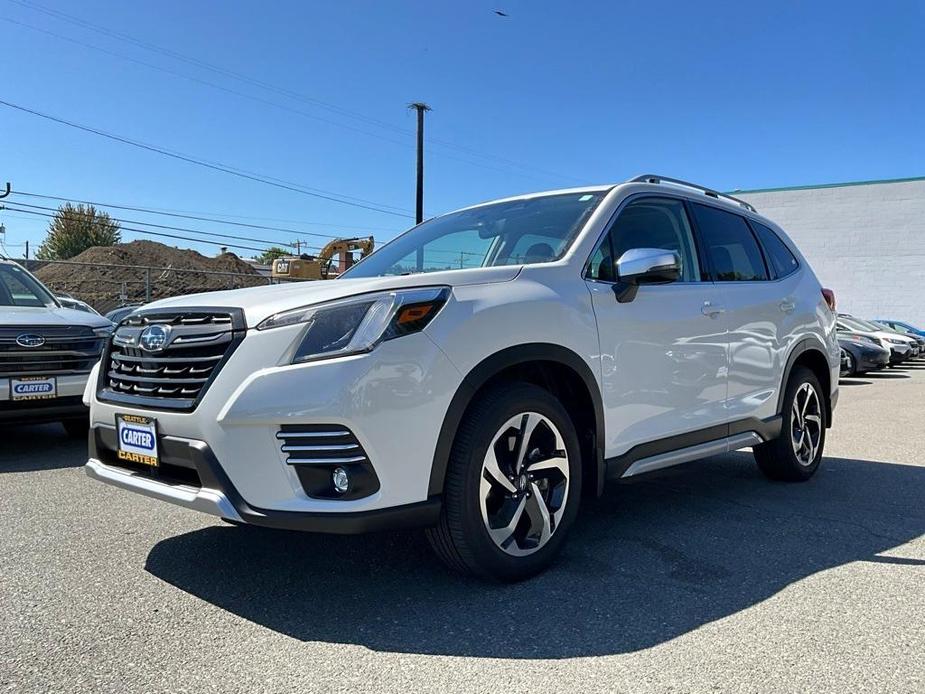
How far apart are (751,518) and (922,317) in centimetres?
3359

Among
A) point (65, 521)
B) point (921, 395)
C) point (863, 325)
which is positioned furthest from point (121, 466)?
point (863, 325)

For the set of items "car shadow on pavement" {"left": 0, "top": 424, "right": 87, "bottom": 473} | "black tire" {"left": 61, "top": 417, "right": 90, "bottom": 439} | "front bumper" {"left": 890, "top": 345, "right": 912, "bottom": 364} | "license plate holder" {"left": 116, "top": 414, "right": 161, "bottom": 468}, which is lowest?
"front bumper" {"left": 890, "top": 345, "right": 912, "bottom": 364}

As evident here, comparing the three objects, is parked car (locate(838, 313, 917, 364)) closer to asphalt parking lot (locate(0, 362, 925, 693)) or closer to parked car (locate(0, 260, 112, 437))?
asphalt parking lot (locate(0, 362, 925, 693))

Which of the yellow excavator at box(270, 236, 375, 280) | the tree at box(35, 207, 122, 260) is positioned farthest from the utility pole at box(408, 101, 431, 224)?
the tree at box(35, 207, 122, 260)

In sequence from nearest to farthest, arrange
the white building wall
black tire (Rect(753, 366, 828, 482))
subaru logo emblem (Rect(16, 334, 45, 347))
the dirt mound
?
black tire (Rect(753, 366, 828, 482)), subaru logo emblem (Rect(16, 334, 45, 347)), the dirt mound, the white building wall

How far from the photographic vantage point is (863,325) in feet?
67.1

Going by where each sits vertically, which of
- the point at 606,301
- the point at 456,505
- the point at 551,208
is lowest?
the point at 456,505

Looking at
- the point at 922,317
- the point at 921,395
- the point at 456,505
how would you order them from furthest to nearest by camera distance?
the point at 922,317 → the point at 921,395 → the point at 456,505

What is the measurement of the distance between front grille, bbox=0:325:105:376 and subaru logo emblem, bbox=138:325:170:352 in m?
3.33

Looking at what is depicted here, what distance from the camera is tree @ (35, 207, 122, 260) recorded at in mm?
64062

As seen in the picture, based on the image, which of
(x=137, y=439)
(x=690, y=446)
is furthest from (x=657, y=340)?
(x=137, y=439)

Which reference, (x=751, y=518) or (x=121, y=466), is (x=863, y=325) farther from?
(x=121, y=466)

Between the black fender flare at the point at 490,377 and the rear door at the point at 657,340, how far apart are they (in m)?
0.08

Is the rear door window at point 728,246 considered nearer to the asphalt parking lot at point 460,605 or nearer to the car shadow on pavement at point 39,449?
the asphalt parking lot at point 460,605
